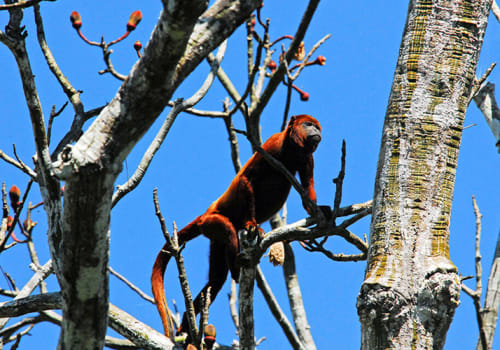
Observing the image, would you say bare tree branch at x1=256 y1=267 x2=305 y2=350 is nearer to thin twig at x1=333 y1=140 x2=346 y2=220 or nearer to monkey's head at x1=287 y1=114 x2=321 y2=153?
monkey's head at x1=287 y1=114 x2=321 y2=153

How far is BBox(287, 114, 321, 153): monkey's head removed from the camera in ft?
21.3

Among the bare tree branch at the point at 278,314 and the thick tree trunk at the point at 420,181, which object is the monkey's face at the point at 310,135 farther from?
the thick tree trunk at the point at 420,181

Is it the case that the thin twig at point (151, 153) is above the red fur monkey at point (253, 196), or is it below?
below

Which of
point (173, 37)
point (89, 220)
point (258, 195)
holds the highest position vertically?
point (258, 195)

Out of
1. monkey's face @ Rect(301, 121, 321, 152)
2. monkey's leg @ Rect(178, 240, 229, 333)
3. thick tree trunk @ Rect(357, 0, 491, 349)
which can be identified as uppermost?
monkey's face @ Rect(301, 121, 321, 152)

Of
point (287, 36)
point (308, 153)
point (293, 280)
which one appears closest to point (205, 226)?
point (308, 153)

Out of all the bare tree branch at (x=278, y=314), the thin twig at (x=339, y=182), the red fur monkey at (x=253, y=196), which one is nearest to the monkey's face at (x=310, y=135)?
the red fur monkey at (x=253, y=196)

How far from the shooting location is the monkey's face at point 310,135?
254 inches

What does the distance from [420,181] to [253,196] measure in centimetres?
325

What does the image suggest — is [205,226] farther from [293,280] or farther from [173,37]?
[173,37]

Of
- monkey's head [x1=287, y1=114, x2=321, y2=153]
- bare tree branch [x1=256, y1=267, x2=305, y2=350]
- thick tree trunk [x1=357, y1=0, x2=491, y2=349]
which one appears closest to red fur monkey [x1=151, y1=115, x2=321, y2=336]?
monkey's head [x1=287, y1=114, x2=321, y2=153]

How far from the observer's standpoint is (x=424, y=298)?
9.62 feet

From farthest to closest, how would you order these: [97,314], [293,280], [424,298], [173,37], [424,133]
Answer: [293,280], [424,133], [424,298], [97,314], [173,37]

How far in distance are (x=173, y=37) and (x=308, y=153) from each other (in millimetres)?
4353
